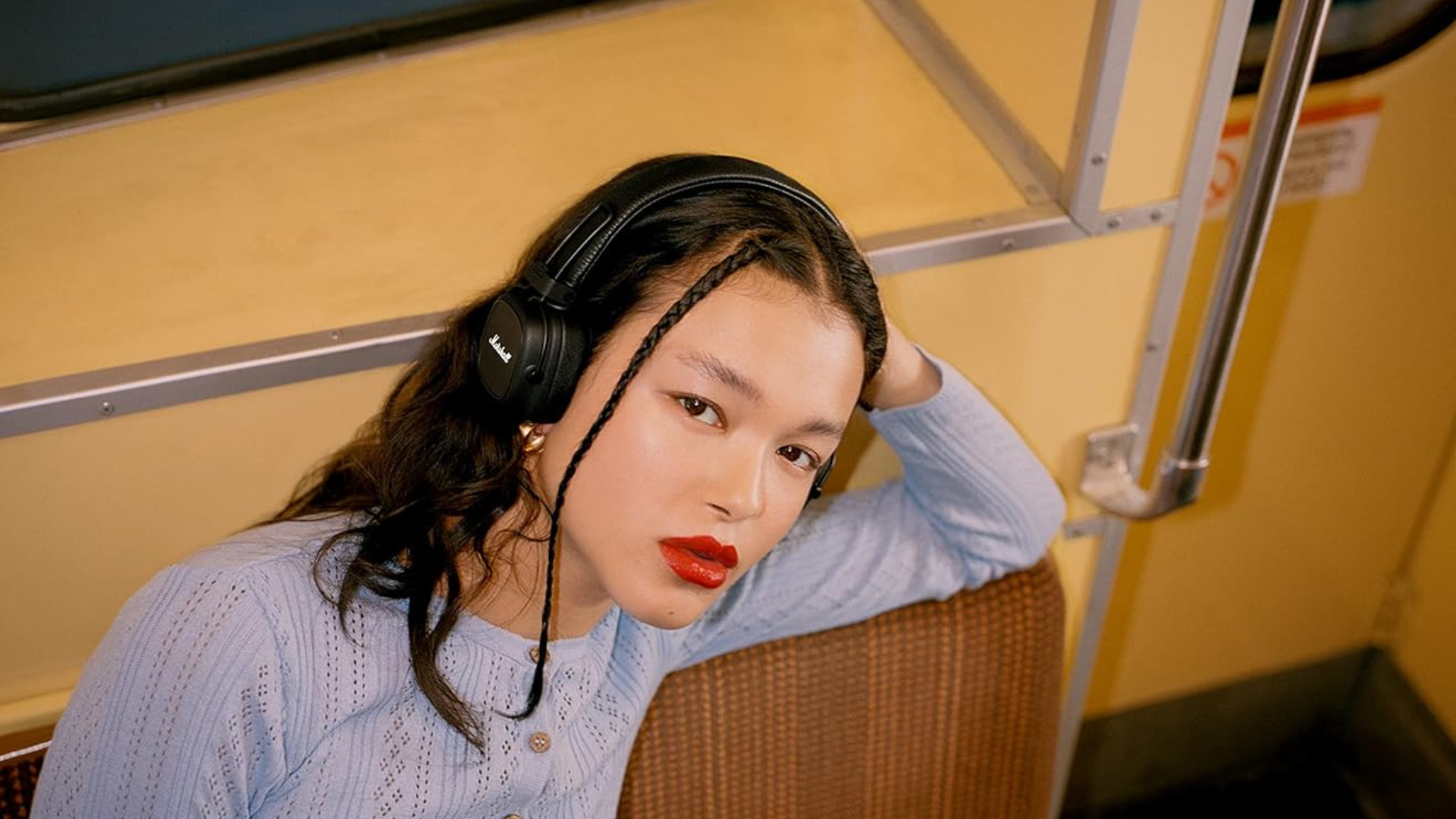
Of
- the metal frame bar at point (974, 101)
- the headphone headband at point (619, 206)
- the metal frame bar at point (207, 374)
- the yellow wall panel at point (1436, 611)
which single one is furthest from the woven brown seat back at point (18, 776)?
the yellow wall panel at point (1436, 611)

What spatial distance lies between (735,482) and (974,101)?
60cm

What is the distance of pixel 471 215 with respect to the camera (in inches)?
48.3

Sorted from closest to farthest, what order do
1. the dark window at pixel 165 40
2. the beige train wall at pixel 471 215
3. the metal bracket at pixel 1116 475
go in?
the beige train wall at pixel 471 215
the dark window at pixel 165 40
the metal bracket at pixel 1116 475

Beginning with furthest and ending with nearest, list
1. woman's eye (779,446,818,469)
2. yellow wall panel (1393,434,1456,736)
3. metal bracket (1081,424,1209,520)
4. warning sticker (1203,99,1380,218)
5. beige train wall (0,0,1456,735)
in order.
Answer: yellow wall panel (1393,434,1456,736), warning sticker (1203,99,1380,218), metal bracket (1081,424,1209,520), beige train wall (0,0,1456,735), woman's eye (779,446,818,469)

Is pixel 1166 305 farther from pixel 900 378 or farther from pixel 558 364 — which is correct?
pixel 558 364

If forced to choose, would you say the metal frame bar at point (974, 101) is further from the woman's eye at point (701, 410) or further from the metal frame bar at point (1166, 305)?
the woman's eye at point (701, 410)

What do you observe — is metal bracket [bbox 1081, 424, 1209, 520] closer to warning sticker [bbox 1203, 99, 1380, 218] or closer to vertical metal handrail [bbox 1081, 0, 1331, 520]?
vertical metal handrail [bbox 1081, 0, 1331, 520]

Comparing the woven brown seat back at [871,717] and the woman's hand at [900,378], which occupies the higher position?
the woman's hand at [900,378]

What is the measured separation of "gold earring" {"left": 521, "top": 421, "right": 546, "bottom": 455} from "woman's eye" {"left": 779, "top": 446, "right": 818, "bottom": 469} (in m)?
0.18

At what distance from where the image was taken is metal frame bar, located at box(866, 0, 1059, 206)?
128 cm

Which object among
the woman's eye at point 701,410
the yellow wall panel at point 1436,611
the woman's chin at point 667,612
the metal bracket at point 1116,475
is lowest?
the yellow wall panel at point 1436,611

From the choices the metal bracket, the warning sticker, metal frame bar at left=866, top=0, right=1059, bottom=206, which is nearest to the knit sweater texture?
the metal bracket

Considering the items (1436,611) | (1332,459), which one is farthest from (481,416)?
(1436,611)

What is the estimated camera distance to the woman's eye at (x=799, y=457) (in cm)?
100
